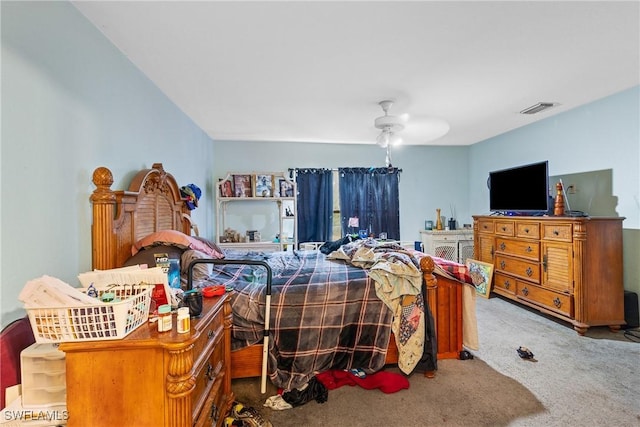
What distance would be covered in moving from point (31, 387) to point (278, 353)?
1.24m

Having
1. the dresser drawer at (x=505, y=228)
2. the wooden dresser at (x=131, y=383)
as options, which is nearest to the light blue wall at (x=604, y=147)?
the dresser drawer at (x=505, y=228)

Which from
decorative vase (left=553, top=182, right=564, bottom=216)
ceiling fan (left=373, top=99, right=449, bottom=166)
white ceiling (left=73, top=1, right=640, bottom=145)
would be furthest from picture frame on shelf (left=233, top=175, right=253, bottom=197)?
decorative vase (left=553, top=182, right=564, bottom=216)

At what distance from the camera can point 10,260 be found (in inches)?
49.2

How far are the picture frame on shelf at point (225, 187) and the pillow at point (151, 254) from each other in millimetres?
2318

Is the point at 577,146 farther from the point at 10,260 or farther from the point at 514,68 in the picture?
the point at 10,260

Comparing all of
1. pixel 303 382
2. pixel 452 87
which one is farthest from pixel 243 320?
pixel 452 87

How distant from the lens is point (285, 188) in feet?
14.9

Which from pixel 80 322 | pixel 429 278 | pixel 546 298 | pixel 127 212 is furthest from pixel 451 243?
pixel 80 322

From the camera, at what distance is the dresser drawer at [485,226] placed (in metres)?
4.06

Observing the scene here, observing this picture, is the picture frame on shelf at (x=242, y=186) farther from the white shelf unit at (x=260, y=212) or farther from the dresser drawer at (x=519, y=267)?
the dresser drawer at (x=519, y=267)

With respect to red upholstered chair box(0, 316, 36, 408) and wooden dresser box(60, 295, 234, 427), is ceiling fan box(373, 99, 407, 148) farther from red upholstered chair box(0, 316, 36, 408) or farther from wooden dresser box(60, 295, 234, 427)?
red upholstered chair box(0, 316, 36, 408)

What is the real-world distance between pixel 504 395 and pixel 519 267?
83.6 inches

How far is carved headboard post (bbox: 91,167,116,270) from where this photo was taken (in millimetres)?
1755

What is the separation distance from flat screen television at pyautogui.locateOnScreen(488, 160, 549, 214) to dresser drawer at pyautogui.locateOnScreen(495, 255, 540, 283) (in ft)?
2.01
